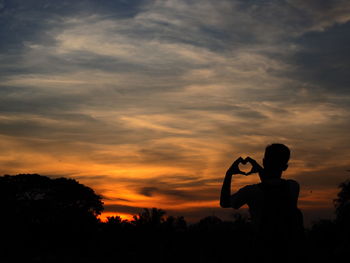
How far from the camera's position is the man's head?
220 inches

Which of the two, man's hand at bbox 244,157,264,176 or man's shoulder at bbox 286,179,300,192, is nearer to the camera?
man's shoulder at bbox 286,179,300,192

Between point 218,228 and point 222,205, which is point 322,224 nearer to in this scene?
point 218,228

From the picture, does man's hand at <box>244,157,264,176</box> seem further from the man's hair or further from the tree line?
the tree line

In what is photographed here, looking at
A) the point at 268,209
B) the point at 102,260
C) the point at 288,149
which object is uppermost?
the point at 288,149

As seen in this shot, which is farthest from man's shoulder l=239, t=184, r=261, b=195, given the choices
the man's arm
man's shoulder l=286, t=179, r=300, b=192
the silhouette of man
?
man's shoulder l=286, t=179, r=300, b=192

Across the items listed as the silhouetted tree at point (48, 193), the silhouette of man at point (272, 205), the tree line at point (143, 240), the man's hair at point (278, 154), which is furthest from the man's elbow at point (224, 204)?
the silhouetted tree at point (48, 193)

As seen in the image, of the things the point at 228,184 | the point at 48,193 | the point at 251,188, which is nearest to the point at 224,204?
the point at 228,184

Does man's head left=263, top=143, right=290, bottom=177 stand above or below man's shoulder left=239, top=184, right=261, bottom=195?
above

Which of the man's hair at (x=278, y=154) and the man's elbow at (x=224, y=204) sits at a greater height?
the man's hair at (x=278, y=154)

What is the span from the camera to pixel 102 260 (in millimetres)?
13172

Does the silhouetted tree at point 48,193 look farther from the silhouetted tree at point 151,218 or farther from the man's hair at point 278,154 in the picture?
the man's hair at point 278,154

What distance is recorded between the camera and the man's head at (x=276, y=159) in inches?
220

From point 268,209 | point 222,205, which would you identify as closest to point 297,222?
point 268,209

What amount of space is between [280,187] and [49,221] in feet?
41.4
